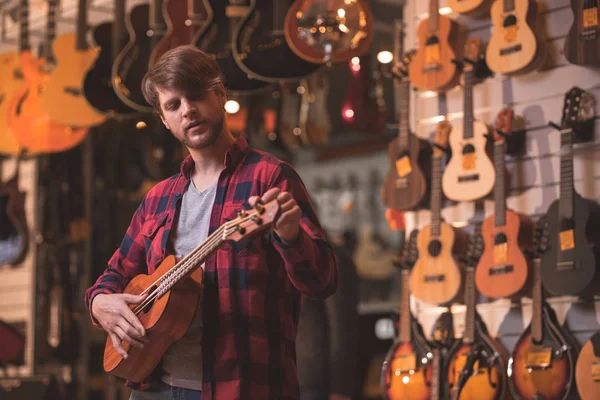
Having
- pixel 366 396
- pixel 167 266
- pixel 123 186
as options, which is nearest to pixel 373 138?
pixel 366 396

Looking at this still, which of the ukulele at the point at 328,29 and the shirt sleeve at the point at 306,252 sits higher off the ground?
the ukulele at the point at 328,29

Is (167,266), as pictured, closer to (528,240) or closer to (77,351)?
(528,240)

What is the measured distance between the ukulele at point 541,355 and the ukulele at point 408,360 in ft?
1.36

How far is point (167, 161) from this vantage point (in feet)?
21.7

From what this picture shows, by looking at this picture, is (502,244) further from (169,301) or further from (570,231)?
(169,301)

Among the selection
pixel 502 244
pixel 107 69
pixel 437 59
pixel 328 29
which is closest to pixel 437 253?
pixel 502 244

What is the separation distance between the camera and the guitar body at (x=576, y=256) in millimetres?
3812

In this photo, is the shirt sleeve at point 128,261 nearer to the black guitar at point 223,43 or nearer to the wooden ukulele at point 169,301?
the wooden ukulele at point 169,301

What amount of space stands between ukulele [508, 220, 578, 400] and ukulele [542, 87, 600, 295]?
0.06 metres

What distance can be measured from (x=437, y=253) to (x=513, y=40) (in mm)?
997

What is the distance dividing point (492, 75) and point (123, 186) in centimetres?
353

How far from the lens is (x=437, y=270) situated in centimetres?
435

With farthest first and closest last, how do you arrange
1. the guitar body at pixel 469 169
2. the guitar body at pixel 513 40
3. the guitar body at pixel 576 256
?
the guitar body at pixel 469 169 < the guitar body at pixel 513 40 < the guitar body at pixel 576 256

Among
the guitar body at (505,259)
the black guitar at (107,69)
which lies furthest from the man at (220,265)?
the black guitar at (107,69)
